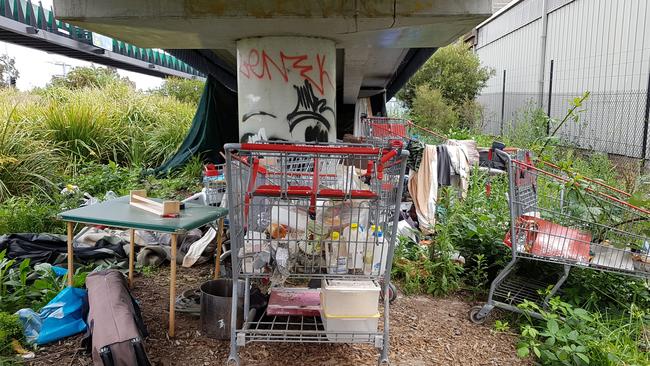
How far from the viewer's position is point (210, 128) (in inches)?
378

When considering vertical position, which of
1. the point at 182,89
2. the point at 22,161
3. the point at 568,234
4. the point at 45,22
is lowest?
the point at 568,234

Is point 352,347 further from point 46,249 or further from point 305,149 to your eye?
point 46,249

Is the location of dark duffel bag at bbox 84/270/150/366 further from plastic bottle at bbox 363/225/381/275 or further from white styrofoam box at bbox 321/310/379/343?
plastic bottle at bbox 363/225/381/275

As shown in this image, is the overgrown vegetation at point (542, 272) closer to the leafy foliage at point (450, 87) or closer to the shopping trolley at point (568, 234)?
the shopping trolley at point (568, 234)

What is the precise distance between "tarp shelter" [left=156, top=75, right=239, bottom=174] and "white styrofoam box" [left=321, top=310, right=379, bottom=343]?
6.99m

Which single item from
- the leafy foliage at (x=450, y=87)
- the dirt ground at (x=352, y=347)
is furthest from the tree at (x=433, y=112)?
the dirt ground at (x=352, y=347)

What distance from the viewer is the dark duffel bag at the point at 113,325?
7.90 ft

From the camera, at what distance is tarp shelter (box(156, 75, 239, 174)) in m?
9.34

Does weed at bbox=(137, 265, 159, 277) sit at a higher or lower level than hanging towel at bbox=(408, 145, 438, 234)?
lower

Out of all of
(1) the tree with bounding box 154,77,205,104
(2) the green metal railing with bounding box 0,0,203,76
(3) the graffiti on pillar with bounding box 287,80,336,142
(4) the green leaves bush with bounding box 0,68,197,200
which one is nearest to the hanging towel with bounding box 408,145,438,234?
(3) the graffiti on pillar with bounding box 287,80,336,142

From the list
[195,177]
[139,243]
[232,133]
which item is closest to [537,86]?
[232,133]

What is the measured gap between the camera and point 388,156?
2568mm

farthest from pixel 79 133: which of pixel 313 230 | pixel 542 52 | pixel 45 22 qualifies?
pixel 542 52

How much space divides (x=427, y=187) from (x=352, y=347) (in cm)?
332
